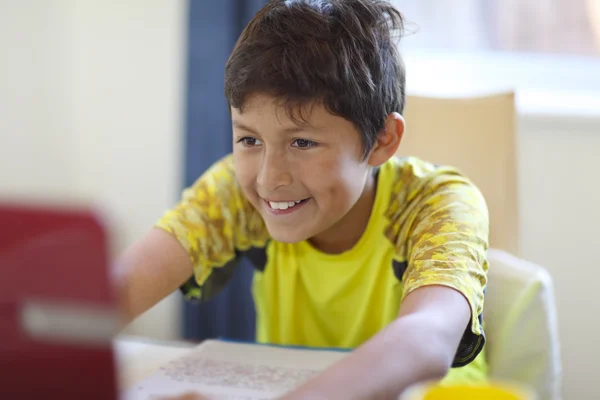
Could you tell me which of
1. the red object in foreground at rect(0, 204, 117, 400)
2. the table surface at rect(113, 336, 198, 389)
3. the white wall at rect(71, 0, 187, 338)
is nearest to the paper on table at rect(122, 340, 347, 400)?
the table surface at rect(113, 336, 198, 389)

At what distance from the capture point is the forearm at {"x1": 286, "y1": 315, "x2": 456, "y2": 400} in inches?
22.0

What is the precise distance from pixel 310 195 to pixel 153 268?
0.24 meters

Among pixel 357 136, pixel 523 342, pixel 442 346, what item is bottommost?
pixel 523 342

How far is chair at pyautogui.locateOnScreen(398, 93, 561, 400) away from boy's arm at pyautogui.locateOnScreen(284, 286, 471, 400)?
0.23m

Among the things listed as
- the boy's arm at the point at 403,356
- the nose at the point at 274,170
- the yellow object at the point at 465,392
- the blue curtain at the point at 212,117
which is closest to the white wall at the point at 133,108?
the blue curtain at the point at 212,117

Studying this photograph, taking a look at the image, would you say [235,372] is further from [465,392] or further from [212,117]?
[212,117]

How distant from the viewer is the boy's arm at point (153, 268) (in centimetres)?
95

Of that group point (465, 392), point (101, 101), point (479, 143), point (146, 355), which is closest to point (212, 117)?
point (101, 101)

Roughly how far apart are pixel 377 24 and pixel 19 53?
1654 mm

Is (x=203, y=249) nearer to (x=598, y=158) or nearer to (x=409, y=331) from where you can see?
(x=409, y=331)

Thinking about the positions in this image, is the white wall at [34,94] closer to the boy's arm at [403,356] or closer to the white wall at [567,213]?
the white wall at [567,213]

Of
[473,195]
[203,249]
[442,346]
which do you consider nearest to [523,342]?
[473,195]

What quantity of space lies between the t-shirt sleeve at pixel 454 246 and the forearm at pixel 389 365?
101 mm

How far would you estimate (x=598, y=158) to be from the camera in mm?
1828
